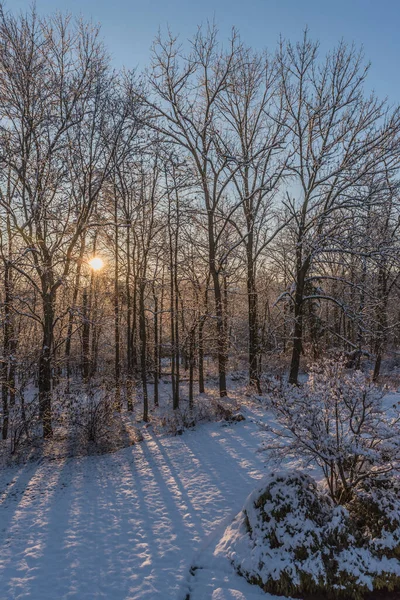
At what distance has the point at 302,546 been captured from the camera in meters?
4.78

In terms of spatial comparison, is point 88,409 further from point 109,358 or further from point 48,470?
point 109,358

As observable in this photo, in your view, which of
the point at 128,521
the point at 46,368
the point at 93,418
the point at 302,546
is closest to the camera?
the point at 302,546

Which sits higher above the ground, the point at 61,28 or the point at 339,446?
the point at 61,28

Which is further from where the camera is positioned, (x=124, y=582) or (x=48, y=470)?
(x=48, y=470)

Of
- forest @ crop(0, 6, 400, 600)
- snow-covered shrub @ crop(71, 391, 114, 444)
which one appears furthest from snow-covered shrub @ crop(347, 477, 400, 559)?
snow-covered shrub @ crop(71, 391, 114, 444)

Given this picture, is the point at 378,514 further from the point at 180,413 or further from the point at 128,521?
the point at 180,413

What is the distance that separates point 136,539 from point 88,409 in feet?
18.4

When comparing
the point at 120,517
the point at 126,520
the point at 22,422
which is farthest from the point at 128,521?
the point at 22,422

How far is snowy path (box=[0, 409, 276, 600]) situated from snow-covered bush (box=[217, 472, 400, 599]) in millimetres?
564

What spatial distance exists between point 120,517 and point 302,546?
3.35m

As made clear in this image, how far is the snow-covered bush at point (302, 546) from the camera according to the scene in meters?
4.43

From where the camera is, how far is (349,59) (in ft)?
44.2

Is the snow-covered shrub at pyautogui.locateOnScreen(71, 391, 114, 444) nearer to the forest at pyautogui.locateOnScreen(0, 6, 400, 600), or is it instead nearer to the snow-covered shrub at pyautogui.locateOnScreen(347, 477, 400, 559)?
the forest at pyautogui.locateOnScreen(0, 6, 400, 600)

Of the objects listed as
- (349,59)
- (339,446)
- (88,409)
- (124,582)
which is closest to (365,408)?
(339,446)
